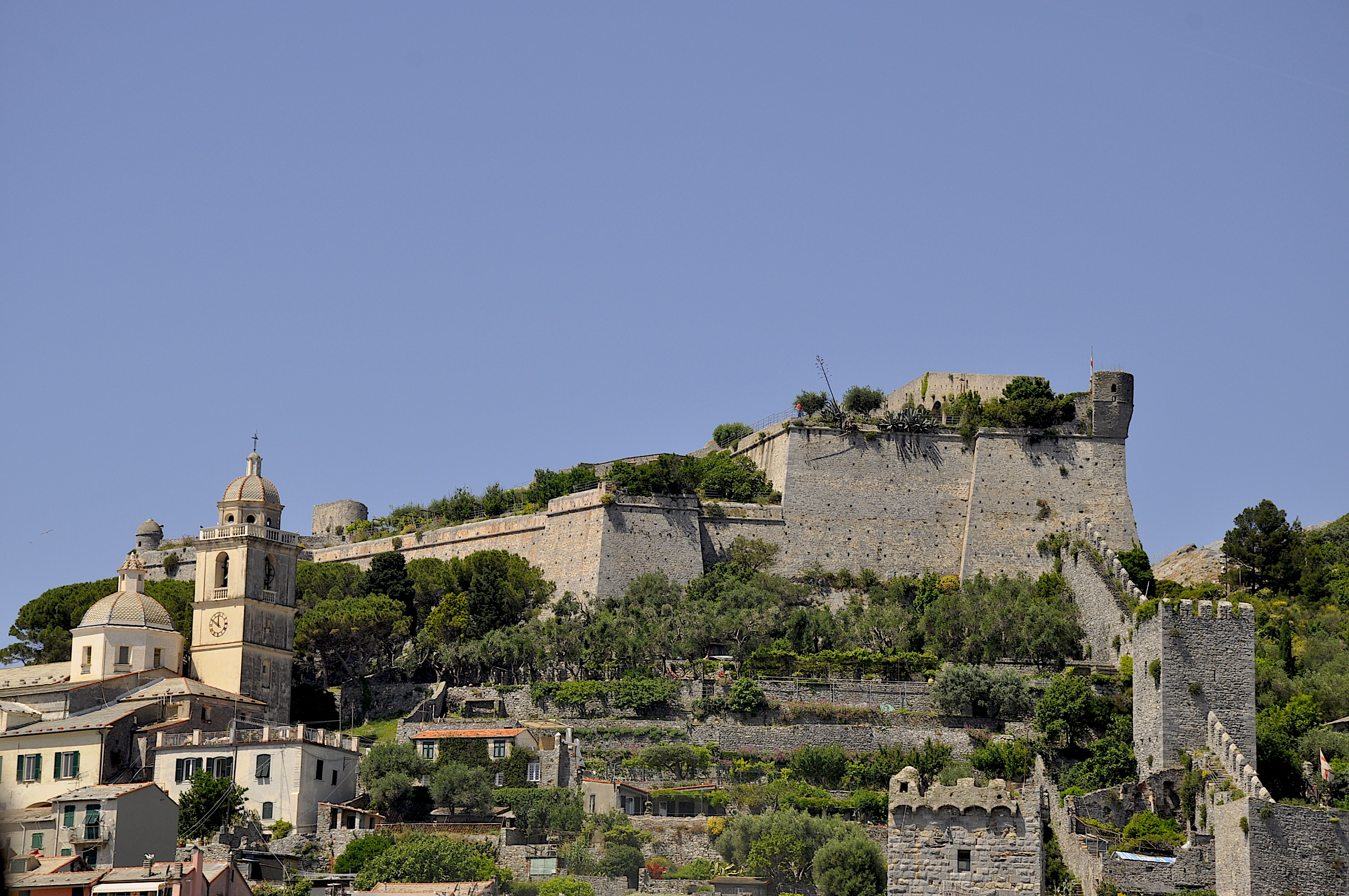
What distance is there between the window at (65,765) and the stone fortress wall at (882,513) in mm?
23819

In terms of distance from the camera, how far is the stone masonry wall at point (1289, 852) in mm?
32219

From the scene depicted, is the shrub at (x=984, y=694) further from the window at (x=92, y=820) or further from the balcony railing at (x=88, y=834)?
→ the balcony railing at (x=88, y=834)

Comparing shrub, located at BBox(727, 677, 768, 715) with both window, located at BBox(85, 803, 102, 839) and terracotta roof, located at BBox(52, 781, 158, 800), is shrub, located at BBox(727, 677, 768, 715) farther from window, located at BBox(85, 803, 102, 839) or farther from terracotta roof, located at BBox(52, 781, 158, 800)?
window, located at BBox(85, 803, 102, 839)

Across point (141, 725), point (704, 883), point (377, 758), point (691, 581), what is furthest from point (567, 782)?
point (691, 581)

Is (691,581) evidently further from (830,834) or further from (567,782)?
(830,834)

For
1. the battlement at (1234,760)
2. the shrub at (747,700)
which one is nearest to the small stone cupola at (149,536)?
the shrub at (747,700)

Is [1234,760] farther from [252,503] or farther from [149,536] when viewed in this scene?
[149,536]

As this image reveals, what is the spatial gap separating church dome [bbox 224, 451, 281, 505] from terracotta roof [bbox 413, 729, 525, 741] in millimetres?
11294

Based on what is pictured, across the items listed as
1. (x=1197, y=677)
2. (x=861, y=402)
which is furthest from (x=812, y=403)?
(x=1197, y=677)

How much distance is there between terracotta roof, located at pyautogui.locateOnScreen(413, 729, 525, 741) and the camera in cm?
4888

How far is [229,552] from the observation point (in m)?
54.7

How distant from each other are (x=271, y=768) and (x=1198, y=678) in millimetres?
25148

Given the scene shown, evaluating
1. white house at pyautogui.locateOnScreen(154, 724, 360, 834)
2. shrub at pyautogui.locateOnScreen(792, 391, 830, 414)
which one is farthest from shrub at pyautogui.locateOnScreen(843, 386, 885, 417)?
white house at pyautogui.locateOnScreen(154, 724, 360, 834)

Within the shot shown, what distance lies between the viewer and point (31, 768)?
45.6 metres
